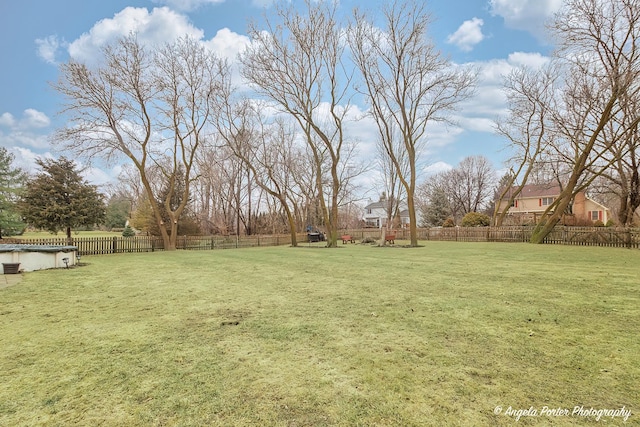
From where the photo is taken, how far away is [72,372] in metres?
2.90

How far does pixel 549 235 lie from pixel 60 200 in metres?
31.6

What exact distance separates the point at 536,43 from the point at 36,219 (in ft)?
107

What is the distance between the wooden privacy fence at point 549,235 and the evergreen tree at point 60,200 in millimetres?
23785

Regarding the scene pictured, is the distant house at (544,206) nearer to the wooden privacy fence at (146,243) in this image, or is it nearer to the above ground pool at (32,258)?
the wooden privacy fence at (146,243)

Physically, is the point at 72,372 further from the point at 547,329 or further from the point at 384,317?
the point at 547,329

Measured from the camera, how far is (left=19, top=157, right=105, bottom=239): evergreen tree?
20625 millimetres

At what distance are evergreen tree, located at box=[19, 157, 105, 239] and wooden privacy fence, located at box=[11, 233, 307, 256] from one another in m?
4.36

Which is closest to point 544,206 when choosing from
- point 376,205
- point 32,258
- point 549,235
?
point 549,235

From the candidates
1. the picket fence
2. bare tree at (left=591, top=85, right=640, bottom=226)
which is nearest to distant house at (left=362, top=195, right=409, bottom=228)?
the picket fence

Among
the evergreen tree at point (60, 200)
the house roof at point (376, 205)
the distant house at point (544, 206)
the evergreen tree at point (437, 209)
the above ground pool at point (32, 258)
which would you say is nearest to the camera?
the above ground pool at point (32, 258)

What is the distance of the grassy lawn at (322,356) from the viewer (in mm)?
2268

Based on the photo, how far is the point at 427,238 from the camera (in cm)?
2980

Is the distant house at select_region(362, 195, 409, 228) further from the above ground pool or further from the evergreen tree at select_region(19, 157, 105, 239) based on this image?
the above ground pool

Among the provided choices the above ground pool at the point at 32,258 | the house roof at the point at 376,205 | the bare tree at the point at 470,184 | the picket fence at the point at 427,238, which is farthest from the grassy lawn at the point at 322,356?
the house roof at the point at 376,205
